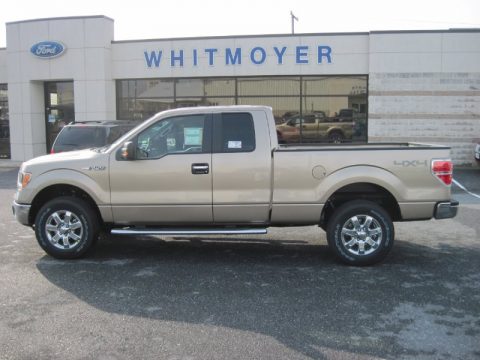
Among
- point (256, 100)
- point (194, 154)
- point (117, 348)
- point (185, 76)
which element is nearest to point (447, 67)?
point (256, 100)

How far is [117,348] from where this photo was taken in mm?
4227

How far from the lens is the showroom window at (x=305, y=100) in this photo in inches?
730

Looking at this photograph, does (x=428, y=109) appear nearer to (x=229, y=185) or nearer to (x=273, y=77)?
(x=273, y=77)

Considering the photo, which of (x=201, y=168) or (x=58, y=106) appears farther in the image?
(x=58, y=106)

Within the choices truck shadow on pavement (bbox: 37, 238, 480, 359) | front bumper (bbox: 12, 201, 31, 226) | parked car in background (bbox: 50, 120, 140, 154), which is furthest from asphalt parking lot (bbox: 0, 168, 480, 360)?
parked car in background (bbox: 50, 120, 140, 154)

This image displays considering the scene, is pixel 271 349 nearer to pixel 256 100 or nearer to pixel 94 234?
pixel 94 234

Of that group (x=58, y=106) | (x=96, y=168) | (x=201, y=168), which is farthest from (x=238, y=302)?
(x=58, y=106)

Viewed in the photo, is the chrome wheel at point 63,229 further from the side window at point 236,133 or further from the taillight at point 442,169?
the taillight at point 442,169

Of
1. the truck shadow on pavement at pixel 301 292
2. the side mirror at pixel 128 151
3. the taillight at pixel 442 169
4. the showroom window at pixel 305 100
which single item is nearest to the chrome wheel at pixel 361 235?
the truck shadow on pavement at pixel 301 292

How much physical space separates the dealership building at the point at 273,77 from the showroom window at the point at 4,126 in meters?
1.58

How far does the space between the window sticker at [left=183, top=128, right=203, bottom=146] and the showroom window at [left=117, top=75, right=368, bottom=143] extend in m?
12.0

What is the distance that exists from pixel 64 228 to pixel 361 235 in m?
3.64

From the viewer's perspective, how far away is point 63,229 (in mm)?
6785

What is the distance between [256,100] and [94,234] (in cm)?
1284
